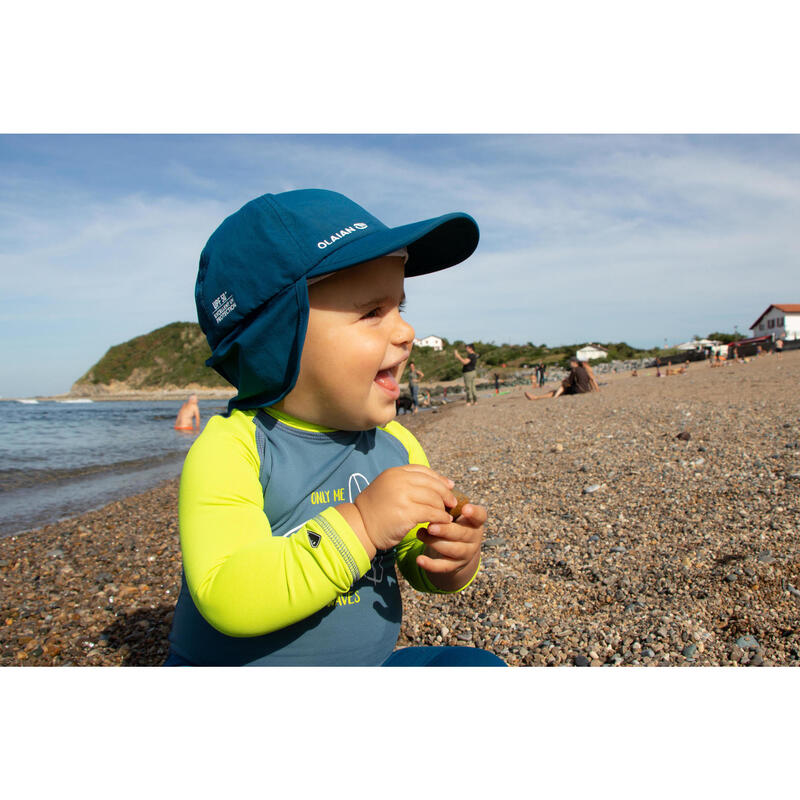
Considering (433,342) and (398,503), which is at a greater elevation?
(398,503)

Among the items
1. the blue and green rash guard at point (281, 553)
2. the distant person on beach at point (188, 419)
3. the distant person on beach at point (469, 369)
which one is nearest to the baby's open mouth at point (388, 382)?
the blue and green rash guard at point (281, 553)

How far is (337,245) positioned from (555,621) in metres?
2.17

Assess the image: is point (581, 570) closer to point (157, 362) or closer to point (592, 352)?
point (592, 352)

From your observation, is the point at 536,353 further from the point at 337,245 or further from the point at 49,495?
the point at 337,245

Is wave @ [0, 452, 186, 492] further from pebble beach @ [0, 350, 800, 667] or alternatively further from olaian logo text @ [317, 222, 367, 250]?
olaian logo text @ [317, 222, 367, 250]

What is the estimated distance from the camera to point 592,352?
67875 mm

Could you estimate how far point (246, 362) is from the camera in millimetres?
1432

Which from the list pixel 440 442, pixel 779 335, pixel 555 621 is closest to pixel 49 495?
pixel 440 442

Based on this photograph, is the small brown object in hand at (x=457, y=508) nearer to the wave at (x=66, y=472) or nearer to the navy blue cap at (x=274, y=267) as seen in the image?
the navy blue cap at (x=274, y=267)

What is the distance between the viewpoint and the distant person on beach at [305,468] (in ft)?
3.93

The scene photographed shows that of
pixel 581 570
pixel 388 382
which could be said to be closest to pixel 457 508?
pixel 388 382

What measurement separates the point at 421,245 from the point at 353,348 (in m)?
0.47

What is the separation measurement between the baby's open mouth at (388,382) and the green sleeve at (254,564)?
43cm

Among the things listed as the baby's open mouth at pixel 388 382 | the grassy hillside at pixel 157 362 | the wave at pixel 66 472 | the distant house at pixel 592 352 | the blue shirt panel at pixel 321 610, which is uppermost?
the baby's open mouth at pixel 388 382
